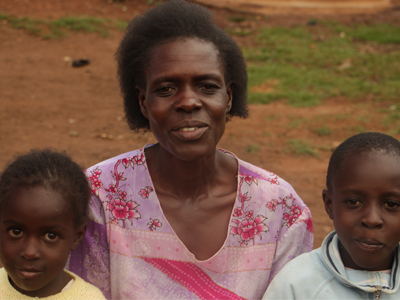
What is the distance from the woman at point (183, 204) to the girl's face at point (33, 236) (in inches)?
17.4

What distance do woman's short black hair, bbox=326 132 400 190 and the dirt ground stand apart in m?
2.70

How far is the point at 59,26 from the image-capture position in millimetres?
11250

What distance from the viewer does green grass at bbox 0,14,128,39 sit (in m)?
10.9

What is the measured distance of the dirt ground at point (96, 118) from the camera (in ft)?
21.4

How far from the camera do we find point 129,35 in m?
2.83

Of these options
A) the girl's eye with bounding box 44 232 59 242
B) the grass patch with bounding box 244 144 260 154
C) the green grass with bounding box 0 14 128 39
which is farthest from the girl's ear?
the green grass with bounding box 0 14 128 39

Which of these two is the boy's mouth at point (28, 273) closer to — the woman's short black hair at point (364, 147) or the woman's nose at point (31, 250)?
the woman's nose at point (31, 250)

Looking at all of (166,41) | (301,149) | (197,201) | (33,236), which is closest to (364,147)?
(197,201)

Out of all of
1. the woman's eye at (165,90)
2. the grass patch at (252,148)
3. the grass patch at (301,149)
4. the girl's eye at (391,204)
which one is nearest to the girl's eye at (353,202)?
the girl's eye at (391,204)

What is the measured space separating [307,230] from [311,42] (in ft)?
33.3

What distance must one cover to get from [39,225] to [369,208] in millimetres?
1483

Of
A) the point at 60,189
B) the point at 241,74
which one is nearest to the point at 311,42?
the point at 241,74

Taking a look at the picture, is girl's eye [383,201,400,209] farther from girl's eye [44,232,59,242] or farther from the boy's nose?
girl's eye [44,232,59,242]

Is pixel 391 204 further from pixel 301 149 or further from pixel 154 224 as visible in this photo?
pixel 301 149
